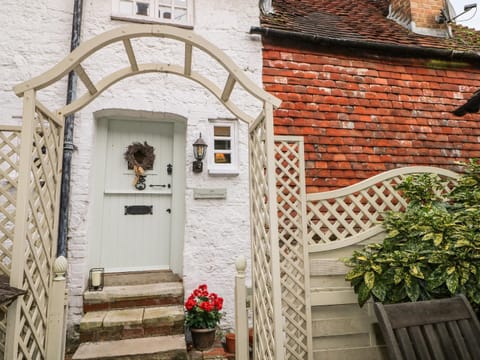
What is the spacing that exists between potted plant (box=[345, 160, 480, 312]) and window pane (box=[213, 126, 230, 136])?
2.35m

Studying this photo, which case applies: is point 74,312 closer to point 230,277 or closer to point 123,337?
point 123,337

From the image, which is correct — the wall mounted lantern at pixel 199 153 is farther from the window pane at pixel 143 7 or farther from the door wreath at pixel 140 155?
the window pane at pixel 143 7

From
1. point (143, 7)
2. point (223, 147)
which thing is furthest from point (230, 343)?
point (143, 7)

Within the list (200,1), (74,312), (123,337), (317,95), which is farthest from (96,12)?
(123,337)

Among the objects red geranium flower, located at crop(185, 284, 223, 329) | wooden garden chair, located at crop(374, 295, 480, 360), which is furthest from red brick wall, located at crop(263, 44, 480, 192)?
wooden garden chair, located at crop(374, 295, 480, 360)

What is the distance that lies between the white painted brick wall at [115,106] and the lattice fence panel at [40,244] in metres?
1.14

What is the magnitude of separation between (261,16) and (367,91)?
81.2 inches

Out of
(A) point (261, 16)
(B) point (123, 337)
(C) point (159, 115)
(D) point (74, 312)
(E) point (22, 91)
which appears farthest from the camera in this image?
(A) point (261, 16)

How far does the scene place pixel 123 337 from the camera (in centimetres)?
300

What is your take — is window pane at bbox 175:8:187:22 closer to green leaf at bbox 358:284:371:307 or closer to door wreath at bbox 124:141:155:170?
door wreath at bbox 124:141:155:170

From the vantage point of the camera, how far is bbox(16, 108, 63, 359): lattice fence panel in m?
2.03

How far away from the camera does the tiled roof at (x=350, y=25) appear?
4.67 metres

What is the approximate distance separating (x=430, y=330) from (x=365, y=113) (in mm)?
3417

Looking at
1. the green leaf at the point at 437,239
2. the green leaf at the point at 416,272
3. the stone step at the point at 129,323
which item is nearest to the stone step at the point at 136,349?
the stone step at the point at 129,323
